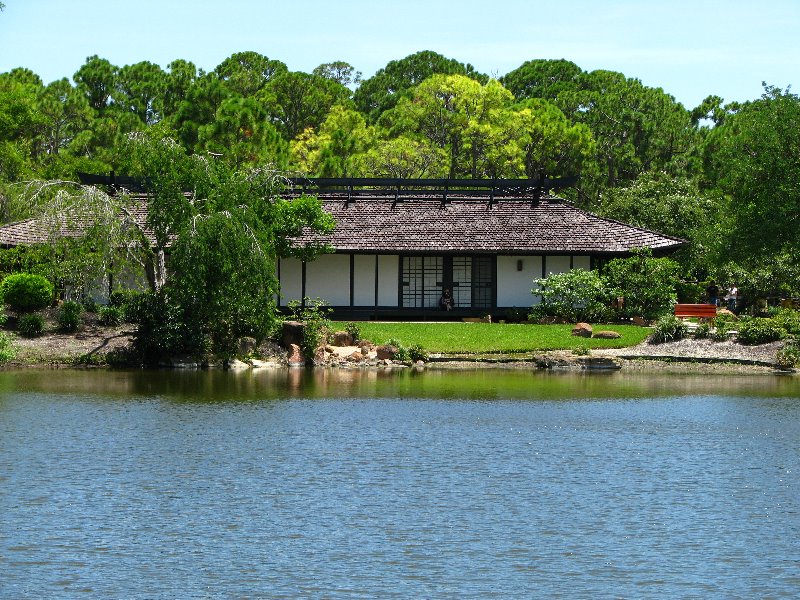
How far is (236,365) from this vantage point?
127ft

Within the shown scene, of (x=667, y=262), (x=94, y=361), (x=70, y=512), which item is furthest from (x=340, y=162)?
(x=70, y=512)

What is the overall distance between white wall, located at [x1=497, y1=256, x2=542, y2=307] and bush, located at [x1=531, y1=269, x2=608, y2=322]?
6.18 feet

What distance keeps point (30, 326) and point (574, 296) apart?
19.0 m

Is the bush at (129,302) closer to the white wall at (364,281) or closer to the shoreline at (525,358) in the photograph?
the shoreline at (525,358)

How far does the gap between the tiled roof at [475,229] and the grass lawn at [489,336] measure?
3.84 meters

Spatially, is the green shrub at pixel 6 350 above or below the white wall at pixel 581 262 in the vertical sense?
below

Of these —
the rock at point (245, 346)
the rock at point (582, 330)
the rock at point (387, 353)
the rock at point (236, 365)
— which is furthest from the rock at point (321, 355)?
the rock at point (582, 330)

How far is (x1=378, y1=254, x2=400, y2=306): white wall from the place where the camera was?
48000 mm

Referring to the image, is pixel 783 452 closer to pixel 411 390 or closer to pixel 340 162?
pixel 411 390

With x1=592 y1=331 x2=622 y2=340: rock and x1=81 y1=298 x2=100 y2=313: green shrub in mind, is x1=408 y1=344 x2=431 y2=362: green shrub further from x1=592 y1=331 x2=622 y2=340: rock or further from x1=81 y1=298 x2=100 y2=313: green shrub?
→ x1=81 y1=298 x2=100 y2=313: green shrub

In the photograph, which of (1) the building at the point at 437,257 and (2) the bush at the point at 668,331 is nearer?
(2) the bush at the point at 668,331

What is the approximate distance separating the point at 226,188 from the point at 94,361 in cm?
675

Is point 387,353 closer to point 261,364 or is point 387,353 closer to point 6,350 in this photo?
point 261,364

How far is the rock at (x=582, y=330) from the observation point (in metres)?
42.1
